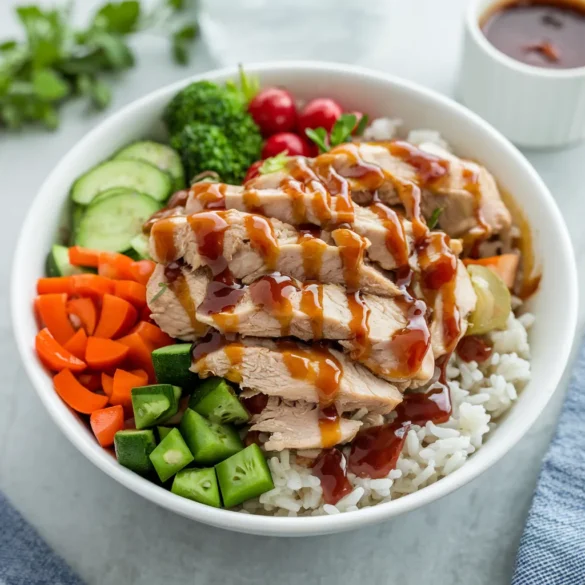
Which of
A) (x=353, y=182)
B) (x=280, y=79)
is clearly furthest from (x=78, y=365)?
(x=280, y=79)

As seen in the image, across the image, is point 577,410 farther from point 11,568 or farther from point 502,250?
point 11,568

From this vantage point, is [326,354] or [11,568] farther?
[11,568]

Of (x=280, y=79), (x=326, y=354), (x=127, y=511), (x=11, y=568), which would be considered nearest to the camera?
(x=326, y=354)

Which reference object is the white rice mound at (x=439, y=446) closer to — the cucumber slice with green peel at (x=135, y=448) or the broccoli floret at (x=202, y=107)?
the cucumber slice with green peel at (x=135, y=448)

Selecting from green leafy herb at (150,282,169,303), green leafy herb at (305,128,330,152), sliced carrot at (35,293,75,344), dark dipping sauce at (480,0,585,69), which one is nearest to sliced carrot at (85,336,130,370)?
sliced carrot at (35,293,75,344)

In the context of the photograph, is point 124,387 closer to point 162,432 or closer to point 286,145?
point 162,432

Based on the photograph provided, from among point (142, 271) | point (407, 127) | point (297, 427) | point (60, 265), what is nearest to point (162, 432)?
point (297, 427)
